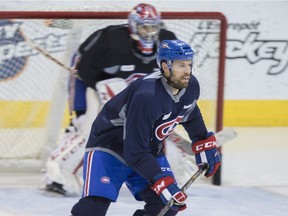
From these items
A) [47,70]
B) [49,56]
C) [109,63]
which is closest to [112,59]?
[109,63]

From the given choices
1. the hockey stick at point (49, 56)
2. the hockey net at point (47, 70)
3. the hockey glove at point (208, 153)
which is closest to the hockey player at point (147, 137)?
the hockey glove at point (208, 153)

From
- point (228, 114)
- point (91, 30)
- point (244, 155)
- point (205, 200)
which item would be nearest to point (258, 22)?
point (228, 114)

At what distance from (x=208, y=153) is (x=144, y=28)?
4.06 ft

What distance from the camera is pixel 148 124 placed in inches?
105

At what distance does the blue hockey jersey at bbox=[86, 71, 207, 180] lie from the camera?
2.64 meters

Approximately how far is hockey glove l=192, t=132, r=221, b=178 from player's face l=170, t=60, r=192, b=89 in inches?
13.8

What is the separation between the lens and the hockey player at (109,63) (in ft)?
13.3

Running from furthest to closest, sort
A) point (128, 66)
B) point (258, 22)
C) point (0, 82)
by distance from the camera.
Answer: point (258, 22), point (0, 82), point (128, 66)

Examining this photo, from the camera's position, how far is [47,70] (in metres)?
4.89

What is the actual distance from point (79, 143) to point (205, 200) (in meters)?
0.72

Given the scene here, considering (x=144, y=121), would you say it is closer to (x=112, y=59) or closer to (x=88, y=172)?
(x=88, y=172)

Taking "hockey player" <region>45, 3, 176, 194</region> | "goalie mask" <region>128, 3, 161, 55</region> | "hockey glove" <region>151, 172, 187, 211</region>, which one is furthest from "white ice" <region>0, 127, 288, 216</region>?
"hockey glove" <region>151, 172, 187, 211</region>

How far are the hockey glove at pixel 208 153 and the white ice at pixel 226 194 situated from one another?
91cm

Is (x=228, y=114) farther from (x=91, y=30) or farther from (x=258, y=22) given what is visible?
(x=91, y=30)
